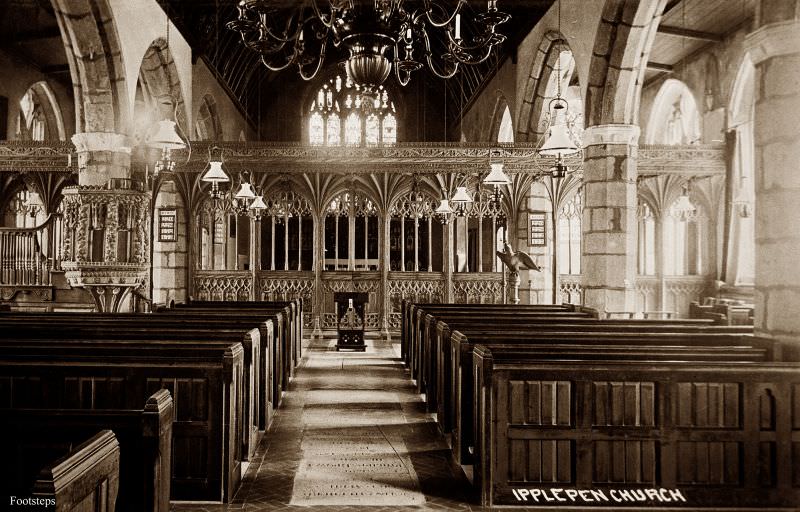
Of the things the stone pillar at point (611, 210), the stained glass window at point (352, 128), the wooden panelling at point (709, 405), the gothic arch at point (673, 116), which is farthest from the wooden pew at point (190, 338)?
the stained glass window at point (352, 128)

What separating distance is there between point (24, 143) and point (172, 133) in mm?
4968

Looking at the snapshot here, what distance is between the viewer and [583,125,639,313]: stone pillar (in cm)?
866

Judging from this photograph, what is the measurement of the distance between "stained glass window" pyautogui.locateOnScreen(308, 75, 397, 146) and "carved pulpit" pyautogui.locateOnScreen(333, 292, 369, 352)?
10914mm

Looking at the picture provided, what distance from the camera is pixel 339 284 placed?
1234cm

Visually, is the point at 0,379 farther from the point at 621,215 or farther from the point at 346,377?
the point at 621,215

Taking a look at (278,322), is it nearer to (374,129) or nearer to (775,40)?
(775,40)

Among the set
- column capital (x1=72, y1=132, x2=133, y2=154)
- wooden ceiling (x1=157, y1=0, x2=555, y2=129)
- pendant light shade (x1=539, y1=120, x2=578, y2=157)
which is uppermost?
wooden ceiling (x1=157, y1=0, x2=555, y2=129)

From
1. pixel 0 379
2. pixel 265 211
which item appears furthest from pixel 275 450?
pixel 265 211

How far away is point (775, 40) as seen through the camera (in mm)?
4082

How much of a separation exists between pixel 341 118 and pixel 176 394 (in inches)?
701

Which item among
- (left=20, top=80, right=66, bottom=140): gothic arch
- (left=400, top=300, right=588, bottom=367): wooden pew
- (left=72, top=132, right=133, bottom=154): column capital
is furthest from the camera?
(left=20, top=80, right=66, bottom=140): gothic arch

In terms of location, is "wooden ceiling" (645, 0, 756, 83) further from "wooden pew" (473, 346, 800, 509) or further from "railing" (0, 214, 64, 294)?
"railing" (0, 214, 64, 294)

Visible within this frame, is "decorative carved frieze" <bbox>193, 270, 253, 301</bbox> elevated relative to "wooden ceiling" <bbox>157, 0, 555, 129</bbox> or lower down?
A: lower down

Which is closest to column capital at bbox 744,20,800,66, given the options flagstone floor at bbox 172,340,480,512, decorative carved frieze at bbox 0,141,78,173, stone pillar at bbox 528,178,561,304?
flagstone floor at bbox 172,340,480,512
